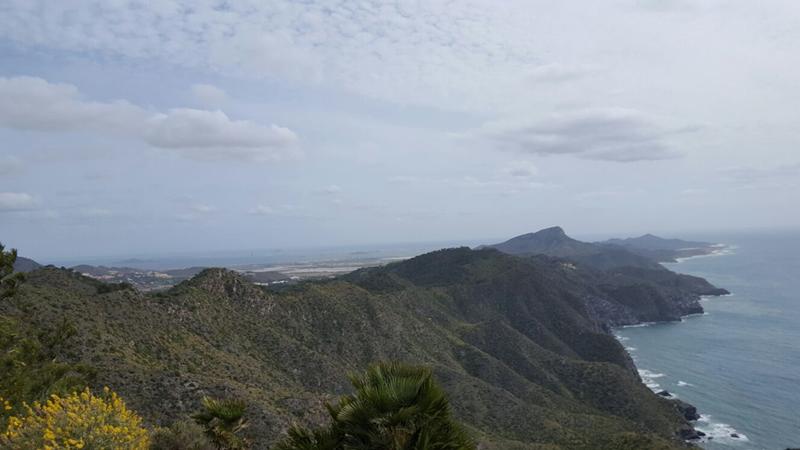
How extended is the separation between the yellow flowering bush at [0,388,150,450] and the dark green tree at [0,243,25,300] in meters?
6.69

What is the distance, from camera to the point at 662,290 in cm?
18275

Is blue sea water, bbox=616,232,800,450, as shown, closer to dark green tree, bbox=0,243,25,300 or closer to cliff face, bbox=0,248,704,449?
cliff face, bbox=0,248,704,449

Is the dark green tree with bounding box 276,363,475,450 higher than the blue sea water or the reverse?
higher

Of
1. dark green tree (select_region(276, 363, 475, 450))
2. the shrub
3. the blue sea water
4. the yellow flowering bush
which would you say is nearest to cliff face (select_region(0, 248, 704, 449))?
the blue sea water

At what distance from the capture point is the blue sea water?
73.1m

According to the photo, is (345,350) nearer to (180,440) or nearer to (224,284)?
(224,284)

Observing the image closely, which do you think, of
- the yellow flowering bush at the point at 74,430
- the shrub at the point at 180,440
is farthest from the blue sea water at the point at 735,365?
the yellow flowering bush at the point at 74,430

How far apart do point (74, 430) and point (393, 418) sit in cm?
805

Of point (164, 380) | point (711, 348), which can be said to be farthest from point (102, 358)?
point (711, 348)

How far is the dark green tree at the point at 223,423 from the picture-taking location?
16000 millimetres

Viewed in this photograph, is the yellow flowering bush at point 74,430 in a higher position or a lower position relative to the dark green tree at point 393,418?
lower

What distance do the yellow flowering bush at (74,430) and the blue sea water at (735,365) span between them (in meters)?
76.1

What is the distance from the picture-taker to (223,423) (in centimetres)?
1623

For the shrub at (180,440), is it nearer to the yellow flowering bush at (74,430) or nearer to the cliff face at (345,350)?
the yellow flowering bush at (74,430)
